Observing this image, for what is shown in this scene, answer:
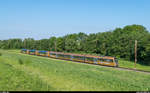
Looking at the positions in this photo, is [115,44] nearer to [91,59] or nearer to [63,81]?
[91,59]

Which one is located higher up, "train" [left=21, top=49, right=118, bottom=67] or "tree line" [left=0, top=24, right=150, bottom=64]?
"tree line" [left=0, top=24, right=150, bottom=64]

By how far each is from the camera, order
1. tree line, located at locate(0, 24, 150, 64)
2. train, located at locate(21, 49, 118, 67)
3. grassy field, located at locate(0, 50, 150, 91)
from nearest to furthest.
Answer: grassy field, located at locate(0, 50, 150, 91)
train, located at locate(21, 49, 118, 67)
tree line, located at locate(0, 24, 150, 64)

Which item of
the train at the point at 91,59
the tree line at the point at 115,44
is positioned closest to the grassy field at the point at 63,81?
the train at the point at 91,59

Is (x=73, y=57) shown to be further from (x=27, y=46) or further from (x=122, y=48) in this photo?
(x=27, y=46)

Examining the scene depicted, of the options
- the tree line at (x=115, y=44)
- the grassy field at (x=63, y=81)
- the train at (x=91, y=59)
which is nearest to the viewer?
the grassy field at (x=63, y=81)

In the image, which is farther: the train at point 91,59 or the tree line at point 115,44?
the tree line at point 115,44

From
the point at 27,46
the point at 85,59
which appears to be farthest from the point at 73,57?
the point at 27,46

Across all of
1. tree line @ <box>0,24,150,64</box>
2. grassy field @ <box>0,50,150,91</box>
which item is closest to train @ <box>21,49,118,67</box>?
tree line @ <box>0,24,150,64</box>

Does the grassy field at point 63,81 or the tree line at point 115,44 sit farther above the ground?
the tree line at point 115,44

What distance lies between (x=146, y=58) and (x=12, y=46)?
5423 inches

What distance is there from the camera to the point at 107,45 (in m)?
57.8

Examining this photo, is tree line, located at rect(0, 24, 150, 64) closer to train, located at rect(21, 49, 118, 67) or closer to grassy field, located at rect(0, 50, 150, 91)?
train, located at rect(21, 49, 118, 67)

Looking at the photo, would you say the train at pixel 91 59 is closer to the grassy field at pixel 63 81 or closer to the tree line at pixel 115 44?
the tree line at pixel 115 44

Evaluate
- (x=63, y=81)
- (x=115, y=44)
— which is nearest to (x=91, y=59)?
(x=115, y=44)
